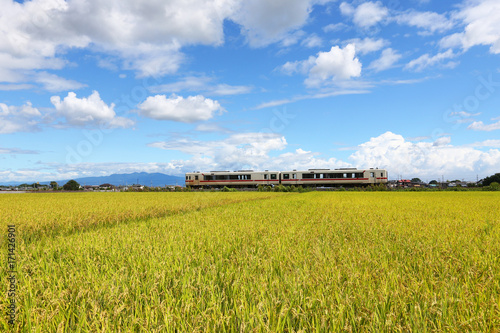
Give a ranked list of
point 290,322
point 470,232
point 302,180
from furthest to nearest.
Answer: point 302,180
point 470,232
point 290,322

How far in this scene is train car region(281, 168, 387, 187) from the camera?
48062 mm

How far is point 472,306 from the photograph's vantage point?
2.65 metres

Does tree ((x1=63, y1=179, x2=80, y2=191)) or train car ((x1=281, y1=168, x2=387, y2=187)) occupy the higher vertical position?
train car ((x1=281, y1=168, x2=387, y2=187))

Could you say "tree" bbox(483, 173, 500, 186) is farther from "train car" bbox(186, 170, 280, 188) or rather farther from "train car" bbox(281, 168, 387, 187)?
"train car" bbox(186, 170, 280, 188)

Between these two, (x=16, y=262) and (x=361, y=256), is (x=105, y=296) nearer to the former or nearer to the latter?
(x=16, y=262)

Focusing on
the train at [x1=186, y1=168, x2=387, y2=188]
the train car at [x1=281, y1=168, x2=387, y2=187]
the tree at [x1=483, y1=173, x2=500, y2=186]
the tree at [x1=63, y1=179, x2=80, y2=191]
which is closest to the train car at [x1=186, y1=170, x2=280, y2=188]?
the train at [x1=186, y1=168, x2=387, y2=188]

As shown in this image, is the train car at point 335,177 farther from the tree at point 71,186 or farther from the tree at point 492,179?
the tree at point 71,186

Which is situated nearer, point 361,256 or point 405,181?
point 361,256

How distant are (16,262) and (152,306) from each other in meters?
3.18

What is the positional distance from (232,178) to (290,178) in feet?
35.1

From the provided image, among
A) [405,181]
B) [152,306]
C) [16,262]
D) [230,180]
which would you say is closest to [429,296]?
[152,306]

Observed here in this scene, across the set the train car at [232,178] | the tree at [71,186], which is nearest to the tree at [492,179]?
the train car at [232,178]

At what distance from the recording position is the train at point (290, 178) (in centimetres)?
4838

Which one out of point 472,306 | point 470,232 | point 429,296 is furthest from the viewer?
point 470,232
